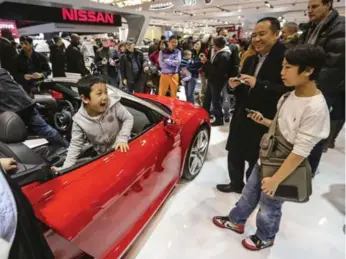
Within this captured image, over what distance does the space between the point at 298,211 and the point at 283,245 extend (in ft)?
1.51

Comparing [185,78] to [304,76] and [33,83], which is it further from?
[304,76]

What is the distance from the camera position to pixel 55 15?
7.98m

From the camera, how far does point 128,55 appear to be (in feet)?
15.9

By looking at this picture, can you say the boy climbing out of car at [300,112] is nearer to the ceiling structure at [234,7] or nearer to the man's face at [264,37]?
the man's face at [264,37]

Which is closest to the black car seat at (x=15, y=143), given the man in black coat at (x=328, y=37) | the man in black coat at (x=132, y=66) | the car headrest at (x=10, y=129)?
the car headrest at (x=10, y=129)

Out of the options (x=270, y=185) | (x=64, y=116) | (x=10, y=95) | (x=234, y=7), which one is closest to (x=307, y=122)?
(x=270, y=185)

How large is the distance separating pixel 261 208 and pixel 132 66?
390 cm

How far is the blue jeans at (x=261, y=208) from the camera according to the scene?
1.52 m

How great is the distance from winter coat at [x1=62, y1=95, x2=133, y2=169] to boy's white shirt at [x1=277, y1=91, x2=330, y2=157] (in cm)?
90

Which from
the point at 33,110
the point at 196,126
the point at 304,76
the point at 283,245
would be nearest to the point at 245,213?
the point at 283,245

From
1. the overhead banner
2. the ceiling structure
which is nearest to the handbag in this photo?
the overhead banner

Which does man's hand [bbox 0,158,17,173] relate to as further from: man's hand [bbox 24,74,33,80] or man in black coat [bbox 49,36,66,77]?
man in black coat [bbox 49,36,66,77]

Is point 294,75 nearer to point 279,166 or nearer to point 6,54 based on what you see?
point 279,166

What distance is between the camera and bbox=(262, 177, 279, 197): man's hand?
50.8 inches
